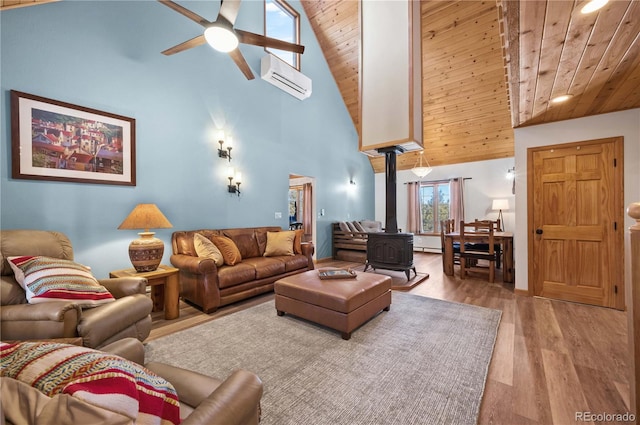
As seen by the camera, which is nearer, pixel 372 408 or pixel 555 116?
pixel 372 408

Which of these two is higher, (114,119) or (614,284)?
(114,119)

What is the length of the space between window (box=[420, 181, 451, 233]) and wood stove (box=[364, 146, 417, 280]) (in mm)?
3781

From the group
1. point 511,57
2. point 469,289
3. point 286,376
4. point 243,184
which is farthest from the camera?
point 243,184

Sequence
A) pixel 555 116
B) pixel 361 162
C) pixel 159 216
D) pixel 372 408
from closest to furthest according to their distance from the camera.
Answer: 1. pixel 372 408
2. pixel 159 216
3. pixel 555 116
4. pixel 361 162

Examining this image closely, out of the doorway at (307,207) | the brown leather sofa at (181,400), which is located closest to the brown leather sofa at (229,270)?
the brown leather sofa at (181,400)

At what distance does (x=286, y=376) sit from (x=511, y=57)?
2.95 m

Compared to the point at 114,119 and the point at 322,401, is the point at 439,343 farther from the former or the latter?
the point at 114,119


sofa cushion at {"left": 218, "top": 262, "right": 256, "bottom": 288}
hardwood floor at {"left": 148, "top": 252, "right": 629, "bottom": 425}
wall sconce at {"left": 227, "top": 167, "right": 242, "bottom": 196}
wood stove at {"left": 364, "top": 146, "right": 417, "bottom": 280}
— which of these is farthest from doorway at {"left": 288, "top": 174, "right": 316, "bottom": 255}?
hardwood floor at {"left": 148, "top": 252, "right": 629, "bottom": 425}

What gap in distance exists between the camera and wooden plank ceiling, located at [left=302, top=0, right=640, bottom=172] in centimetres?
164

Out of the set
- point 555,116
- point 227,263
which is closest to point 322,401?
point 227,263

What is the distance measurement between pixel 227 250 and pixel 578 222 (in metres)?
4.46

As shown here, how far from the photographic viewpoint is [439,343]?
2238 mm

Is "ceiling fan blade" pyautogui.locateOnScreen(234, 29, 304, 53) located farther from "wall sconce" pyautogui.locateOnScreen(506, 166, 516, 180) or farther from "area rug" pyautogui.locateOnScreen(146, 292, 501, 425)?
"wall sconce" pyautogui.locateOnScreen(506, 166, 516, 180)

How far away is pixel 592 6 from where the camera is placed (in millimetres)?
1446
